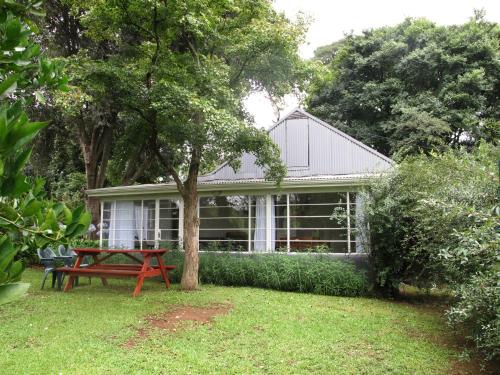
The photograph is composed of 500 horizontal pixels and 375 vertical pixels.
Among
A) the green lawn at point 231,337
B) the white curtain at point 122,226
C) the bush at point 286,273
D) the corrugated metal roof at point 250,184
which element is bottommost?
the green lawn at point 231,337

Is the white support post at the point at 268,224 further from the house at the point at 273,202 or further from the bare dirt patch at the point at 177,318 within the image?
the bare dirt patch at the point at 177,318

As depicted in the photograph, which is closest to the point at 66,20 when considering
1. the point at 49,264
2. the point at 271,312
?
the point at 49,264

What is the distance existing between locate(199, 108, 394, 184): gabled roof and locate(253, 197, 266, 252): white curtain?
1.30 m

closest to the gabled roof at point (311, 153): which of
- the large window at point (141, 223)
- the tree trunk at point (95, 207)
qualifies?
the large window at point (141, 223)

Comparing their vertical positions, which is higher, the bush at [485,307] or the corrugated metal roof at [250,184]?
the corrugated metal roof at [250,184]

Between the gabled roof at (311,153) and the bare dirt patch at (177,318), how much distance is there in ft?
20.4

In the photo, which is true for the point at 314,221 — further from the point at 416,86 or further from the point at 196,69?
the point at 416,86

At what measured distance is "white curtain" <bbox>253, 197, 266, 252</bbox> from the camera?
13.5 metres

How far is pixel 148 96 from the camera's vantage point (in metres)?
9.72

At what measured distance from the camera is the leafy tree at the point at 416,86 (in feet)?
63.5

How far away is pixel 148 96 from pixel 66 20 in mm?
8443

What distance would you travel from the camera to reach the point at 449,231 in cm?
702

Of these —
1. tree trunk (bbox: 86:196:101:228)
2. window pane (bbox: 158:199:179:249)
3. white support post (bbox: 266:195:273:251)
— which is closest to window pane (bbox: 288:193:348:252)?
white support post (bbox: 266:195:273:251)

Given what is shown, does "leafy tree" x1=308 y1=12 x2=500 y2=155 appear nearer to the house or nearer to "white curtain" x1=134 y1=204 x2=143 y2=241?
the house
